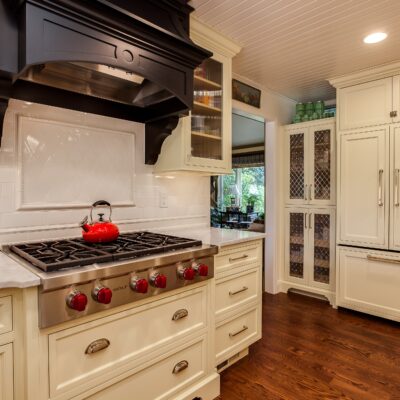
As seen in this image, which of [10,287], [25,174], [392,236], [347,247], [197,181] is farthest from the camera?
[347,247]

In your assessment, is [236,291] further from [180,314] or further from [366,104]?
[366,104]

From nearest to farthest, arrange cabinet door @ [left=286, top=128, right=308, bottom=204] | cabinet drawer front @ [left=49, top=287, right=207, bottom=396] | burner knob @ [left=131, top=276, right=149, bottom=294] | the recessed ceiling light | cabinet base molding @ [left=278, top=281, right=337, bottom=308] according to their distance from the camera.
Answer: cabinet drawer front @ [left=49, top=287, right=207, bottom=396] < burner knob @ [left=131, top=276, right=149, bottom=294] < the recessed ceiling light < cabinet base molding @ [left=278, top=281, right=337, bottom=308] < cabinet door @ [left=286, top=128, right=308, bottom=204]

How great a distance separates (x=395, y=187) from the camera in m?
2.84

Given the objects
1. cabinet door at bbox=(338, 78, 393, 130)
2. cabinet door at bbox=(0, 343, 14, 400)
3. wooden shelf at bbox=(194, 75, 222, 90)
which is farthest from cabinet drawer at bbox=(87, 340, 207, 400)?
cabinet door at bbox=(338, 78, 393, 130)

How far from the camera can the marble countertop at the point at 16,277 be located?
1.05m

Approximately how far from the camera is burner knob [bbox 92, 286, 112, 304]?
1219mm

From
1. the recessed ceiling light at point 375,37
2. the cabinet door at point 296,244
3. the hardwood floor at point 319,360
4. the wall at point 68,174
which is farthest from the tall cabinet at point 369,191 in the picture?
the wall at point 68,174

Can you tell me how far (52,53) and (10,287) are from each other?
91 centimetres

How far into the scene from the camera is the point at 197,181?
104 inches

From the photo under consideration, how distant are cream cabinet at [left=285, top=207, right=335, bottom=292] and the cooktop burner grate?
2222mm

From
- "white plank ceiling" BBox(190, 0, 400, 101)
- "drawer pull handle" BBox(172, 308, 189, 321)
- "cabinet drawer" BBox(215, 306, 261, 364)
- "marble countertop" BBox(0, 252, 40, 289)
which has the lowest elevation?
"cabinet drawer" BBox(215, 306, 261, 364)

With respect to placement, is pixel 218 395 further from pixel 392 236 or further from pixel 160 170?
pixel 392 236

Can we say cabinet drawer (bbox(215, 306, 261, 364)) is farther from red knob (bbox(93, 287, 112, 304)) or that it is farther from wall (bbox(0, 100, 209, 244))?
red knob (bbox(93, 287, 112, 304))

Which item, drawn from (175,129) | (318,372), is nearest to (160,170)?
(175,129)
